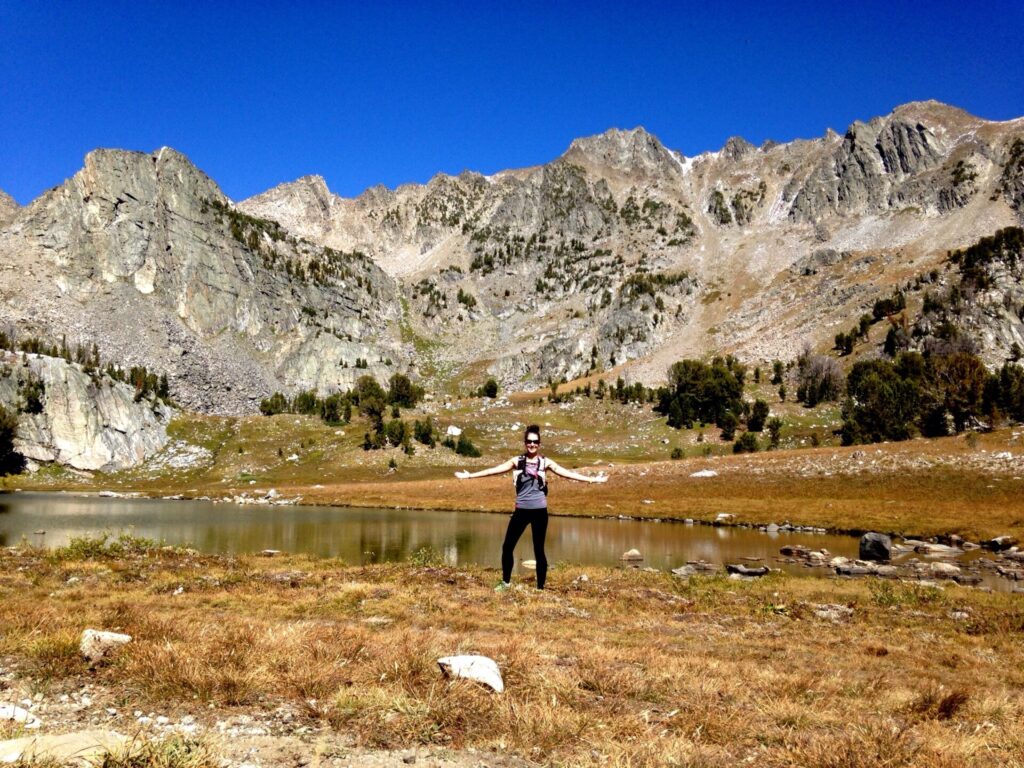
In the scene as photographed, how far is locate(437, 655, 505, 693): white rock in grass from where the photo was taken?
6438 millimetres

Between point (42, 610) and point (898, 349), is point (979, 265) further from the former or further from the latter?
point (42, 610)

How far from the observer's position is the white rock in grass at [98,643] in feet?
23.5

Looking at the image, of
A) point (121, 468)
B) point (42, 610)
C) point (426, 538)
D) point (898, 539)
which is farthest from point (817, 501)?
point (121, 468)

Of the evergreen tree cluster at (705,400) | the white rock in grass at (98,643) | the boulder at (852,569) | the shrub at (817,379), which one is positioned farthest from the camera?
the shrub at (817,379)

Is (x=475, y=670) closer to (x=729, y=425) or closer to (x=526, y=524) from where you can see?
(x=526, y=524)

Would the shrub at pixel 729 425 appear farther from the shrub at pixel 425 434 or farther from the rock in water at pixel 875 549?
the rock in water at pixel 875 549

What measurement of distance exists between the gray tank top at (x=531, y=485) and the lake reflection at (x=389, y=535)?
47.1ft

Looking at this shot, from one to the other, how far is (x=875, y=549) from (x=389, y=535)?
29.9 m

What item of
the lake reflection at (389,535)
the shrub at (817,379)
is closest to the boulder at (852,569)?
the lake reflection at (389,535)

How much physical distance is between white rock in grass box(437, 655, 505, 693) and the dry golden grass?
0.16 metres

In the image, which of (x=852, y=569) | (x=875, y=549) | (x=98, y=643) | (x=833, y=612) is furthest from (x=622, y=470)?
(x=98, y=643)

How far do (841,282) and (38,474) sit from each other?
220 meters

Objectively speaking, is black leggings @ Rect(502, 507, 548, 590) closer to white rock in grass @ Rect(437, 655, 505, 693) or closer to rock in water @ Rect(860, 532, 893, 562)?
white rock in grass @ Rect(437, 655, 505, 693)

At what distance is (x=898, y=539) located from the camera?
39750mm
